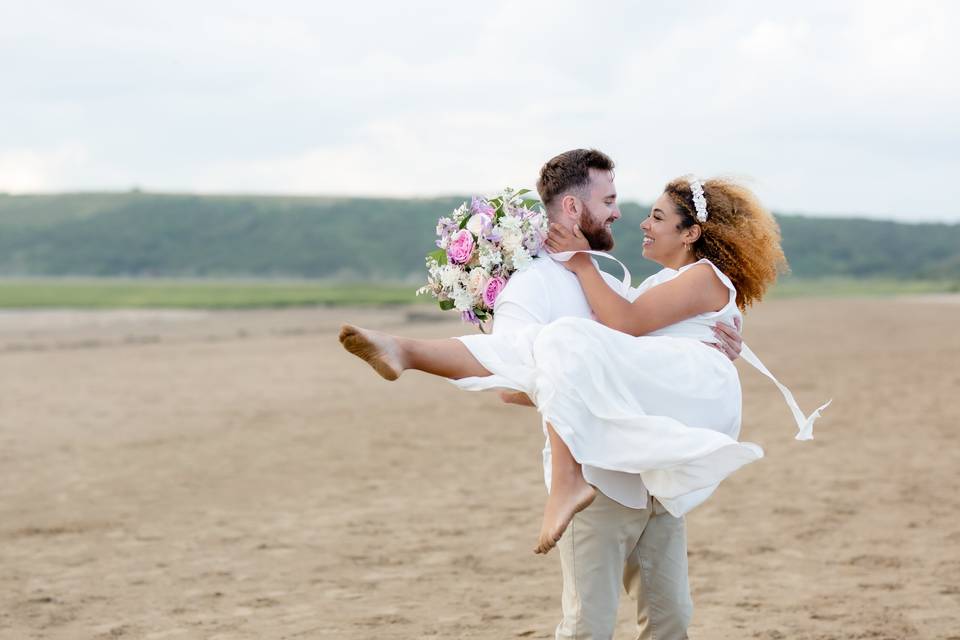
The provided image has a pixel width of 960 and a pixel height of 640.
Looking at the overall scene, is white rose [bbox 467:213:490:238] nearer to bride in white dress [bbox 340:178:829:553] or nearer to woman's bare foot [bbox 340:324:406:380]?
bride in white dress [bbox 340:178:829:553]

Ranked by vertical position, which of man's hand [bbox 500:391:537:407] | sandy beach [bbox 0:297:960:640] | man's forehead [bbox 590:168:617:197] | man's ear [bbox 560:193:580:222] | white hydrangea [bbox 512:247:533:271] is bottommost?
sandy beach [bbox 0:297:960:640]

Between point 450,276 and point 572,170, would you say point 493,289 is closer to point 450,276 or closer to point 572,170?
point 450,276

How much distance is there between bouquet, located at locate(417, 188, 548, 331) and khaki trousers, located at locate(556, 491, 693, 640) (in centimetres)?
82

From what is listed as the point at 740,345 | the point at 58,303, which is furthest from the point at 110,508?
the point at 58,303

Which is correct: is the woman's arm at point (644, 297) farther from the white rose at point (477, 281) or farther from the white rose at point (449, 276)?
the white rose at point (449, 276)

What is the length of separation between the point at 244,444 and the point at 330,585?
5.87 m

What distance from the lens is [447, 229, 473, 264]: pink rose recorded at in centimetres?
405

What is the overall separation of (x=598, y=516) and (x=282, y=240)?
91154 millimetres

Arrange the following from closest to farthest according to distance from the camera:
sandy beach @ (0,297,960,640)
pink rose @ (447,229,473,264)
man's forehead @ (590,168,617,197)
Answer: man's forehead @ (590,168,617,197) → pink rose @ (447,229,473,264) → sandy beach @ (0,297,960,640)

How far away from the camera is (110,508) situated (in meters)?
9.22

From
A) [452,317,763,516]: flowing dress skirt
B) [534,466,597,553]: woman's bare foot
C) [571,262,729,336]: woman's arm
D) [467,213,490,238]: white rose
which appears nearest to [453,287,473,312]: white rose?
[467,213,490,238]: white rose

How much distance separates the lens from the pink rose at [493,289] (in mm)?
3982

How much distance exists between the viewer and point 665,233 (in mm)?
4074

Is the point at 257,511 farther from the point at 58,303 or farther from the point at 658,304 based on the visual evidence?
the point at 58,303
